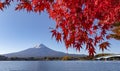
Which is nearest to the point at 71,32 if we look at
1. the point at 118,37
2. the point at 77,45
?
the point at 77,45

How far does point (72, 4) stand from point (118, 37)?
11413mm

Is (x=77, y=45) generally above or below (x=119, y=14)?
below

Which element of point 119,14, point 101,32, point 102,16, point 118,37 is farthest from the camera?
point 118,37

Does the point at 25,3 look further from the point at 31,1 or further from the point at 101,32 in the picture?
the point at 101,32

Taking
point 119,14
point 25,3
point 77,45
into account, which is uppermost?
point 25,3

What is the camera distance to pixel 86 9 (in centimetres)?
701

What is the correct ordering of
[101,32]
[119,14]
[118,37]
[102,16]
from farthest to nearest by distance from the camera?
1. [118,37]
2. [101,32]
3. [102,16]
4. [119,14]

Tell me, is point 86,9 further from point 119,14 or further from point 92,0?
point 119,14

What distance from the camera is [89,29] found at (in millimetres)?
7445

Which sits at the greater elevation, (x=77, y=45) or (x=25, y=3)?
(x=25, y=3)

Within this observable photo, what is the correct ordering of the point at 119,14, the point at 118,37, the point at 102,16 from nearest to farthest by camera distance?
the point at 119,14 → the point at 102,16 → the point at 118,37

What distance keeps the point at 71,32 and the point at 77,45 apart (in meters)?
0.43

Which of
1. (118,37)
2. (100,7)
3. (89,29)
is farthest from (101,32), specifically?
(118,37)

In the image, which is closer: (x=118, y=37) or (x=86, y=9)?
(x=86, y=9)
